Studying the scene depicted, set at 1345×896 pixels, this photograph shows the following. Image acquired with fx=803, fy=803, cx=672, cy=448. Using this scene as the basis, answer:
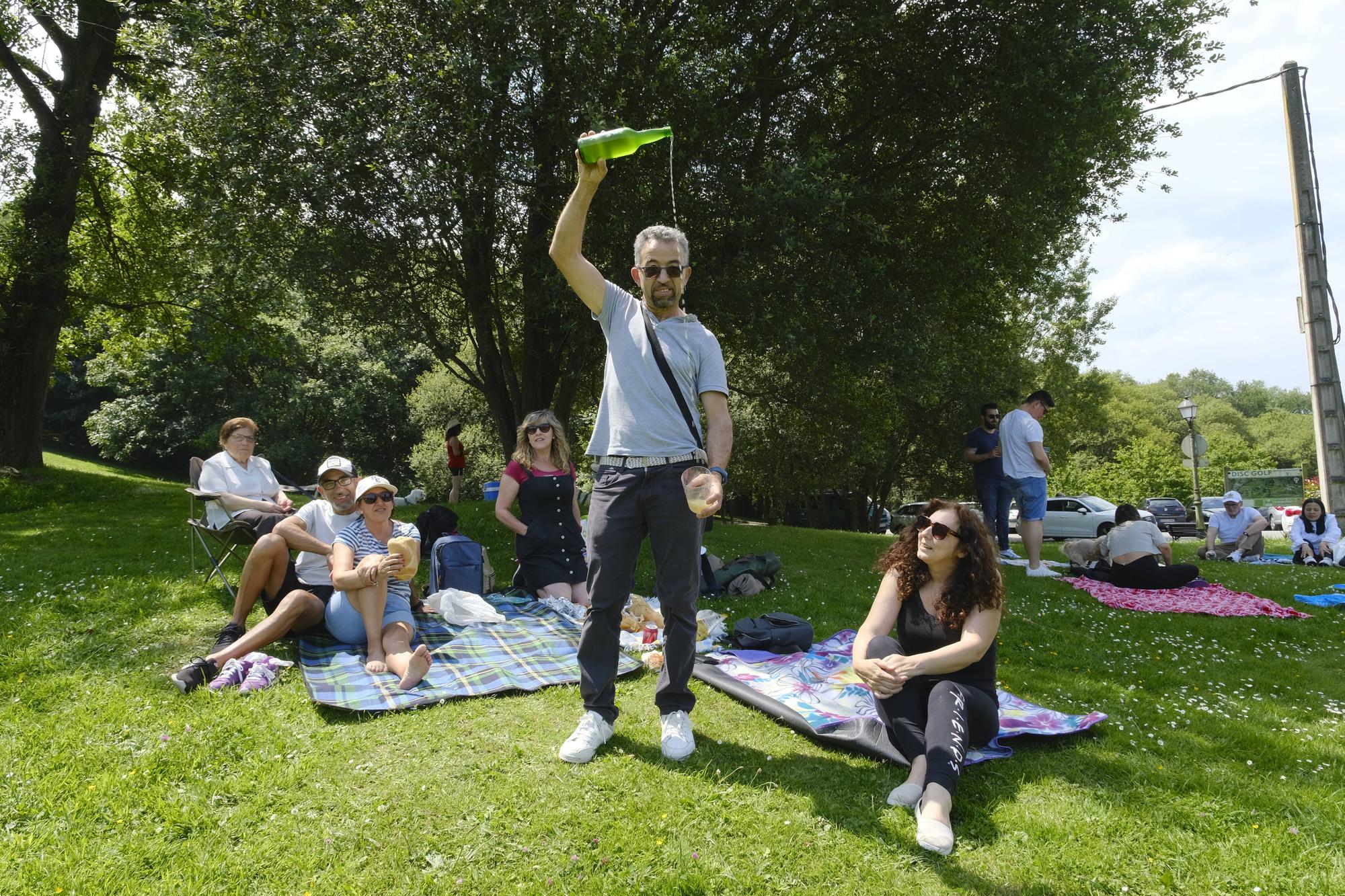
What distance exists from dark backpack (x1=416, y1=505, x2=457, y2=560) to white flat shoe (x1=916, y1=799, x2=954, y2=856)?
15.5ft

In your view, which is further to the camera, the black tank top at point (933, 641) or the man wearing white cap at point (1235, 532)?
the man wearing white cap at point (1235, 532)

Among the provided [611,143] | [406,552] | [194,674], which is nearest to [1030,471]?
[406,552]

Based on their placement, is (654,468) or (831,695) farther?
(831,695)


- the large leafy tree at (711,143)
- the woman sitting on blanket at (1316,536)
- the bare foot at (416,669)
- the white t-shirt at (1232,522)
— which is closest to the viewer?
the bare foot at (416,669)

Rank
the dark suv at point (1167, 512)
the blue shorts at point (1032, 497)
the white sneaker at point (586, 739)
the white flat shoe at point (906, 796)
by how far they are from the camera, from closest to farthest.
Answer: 1. the white flat shoe at point (906, 796)
2. the white sneaker at point (586, 739)
3. the blue shorts at point (1032, 497)
4. the dark suv at point (1167, 512)

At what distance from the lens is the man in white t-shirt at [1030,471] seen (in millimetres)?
8969

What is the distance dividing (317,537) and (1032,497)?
24.1 ft

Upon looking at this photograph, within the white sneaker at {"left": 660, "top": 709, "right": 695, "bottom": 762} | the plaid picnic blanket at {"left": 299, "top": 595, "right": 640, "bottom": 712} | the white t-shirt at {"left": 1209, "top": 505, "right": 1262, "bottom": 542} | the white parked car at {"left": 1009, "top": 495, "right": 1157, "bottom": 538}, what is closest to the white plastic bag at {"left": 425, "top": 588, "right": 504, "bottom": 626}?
the plaid picnic blanket at {"left": 299, "top": 595, "right": 640, "bottom": 712}

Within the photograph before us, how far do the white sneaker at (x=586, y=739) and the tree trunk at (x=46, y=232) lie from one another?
46.4 ft

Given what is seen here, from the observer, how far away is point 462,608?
5680mm

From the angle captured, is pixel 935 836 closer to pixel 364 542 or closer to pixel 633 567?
pixel 633 567

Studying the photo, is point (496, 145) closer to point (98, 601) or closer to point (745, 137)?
point (745, 137)

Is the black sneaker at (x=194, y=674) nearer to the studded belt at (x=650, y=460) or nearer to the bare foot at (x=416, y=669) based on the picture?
the bare foot at (x=416, y=669)

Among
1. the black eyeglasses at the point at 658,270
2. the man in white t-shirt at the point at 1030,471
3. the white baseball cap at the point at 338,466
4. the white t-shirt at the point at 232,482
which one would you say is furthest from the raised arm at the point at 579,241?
→ the man in white t-shirt at the point at 1030,471
